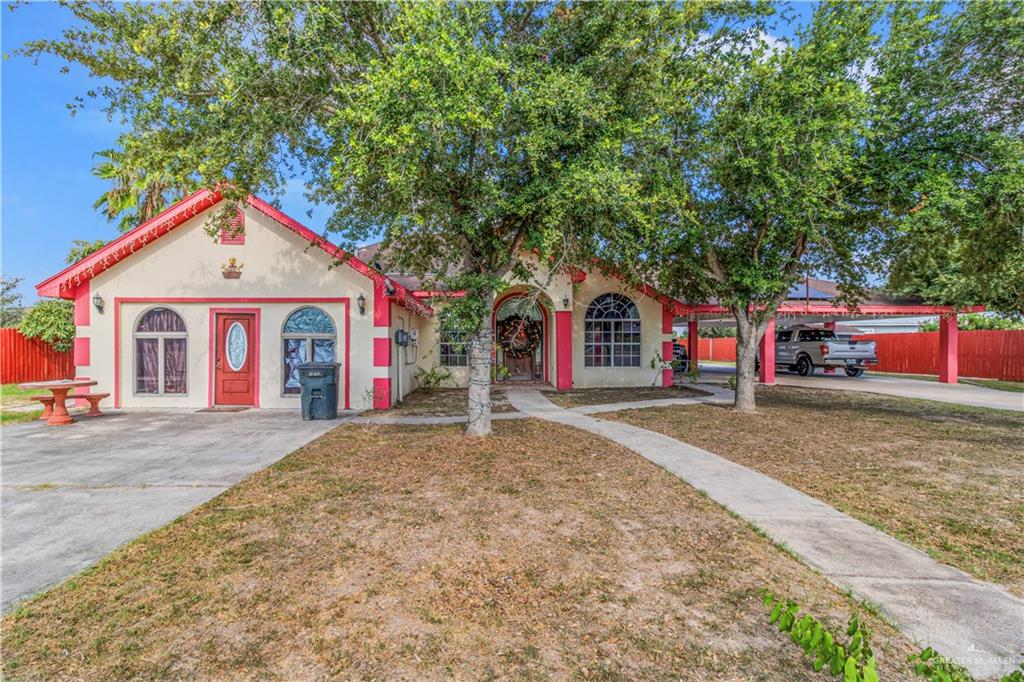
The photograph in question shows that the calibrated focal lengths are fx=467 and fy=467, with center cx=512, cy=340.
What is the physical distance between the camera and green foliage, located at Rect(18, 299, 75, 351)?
17219 millimetres

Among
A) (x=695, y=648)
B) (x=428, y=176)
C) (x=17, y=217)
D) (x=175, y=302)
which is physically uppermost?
(x=17, y=217)

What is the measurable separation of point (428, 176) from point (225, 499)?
4787mm

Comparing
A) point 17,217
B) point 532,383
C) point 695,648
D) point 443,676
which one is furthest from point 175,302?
point 695,648

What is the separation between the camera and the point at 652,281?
13.7m

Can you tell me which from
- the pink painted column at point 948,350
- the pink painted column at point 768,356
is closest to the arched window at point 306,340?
the pink painted column at point 768,356

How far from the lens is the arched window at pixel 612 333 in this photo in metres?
16.4

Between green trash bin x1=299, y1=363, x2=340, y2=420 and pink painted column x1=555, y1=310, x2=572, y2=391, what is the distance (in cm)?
788

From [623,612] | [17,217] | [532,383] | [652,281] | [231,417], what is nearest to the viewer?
[623,612]

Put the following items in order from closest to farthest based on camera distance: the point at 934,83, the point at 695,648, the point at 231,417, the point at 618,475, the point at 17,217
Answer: the point at 695,648 → the point at 618,475 → the point at 934,83 → the point at 231,417 → the point at 17,217

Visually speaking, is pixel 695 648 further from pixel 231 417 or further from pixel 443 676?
pixel 231 417

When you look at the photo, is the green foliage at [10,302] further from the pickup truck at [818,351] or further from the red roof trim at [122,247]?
the pickup truck at [818,351]

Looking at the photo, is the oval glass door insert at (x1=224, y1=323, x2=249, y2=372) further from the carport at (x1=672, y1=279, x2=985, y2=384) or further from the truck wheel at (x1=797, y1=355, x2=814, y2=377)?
the truck wheel at (x1=797, y1=355, x2=814, y2=377)

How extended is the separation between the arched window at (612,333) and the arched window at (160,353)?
11866 millimetres

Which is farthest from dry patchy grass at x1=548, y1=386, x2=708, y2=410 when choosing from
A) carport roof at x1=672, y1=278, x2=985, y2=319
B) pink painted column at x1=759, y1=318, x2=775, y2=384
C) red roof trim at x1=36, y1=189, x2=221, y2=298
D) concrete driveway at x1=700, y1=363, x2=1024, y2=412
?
red roof trim at x1=36, y1=189, x2=221, y2=298
